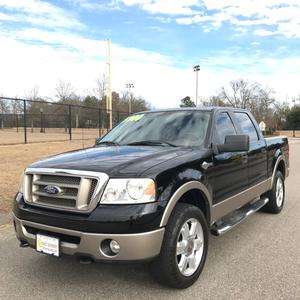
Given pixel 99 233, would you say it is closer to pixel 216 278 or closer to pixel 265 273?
pixel 216 278

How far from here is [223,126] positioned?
205 inches

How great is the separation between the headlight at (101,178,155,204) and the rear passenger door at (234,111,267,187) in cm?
254

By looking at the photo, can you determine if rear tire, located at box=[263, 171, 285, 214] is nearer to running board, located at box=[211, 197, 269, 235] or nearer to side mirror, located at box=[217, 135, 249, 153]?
running board, located at box=[211, 197, 269, 235]

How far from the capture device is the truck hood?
3549 millimetres

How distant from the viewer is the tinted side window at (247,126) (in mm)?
5911

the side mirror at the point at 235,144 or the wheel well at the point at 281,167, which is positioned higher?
the side mirror at the point at 235,144

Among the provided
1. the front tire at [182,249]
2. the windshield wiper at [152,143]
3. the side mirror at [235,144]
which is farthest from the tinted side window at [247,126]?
the front tire at [182,249]

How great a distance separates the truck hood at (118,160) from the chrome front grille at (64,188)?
0.29 feet

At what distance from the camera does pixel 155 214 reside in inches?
135

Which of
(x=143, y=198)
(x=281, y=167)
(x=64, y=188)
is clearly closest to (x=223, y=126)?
(x=143, y=198)

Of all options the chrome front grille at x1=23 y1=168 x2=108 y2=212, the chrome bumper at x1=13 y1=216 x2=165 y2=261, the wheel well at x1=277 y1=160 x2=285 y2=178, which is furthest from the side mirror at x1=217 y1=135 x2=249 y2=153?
the wheel well at x1=277 y1=160 x2=285 y2=178

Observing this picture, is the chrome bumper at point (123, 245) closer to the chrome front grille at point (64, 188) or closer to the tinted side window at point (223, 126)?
the chrome front grille at point (64, 188)

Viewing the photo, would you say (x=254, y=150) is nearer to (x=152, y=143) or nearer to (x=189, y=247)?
(x=152, y=143)

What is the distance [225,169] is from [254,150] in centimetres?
126
